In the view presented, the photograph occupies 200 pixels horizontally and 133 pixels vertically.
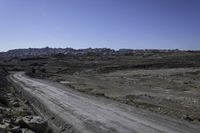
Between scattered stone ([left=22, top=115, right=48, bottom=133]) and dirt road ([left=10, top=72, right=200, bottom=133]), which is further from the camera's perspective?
dirt road ([left=10, top=72, right=200, bottom=133])

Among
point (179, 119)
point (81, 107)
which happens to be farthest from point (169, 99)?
point (179, 119)

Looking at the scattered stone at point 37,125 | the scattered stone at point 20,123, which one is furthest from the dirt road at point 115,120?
the scattered stone at point 20,123

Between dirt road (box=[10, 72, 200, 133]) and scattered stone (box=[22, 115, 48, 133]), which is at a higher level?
scattered stone (box=[22, 115, 48, 133])

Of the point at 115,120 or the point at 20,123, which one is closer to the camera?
the point at 20,123

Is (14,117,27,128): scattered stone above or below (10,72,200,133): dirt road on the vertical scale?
above

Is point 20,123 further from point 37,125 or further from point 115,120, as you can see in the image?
point 115,120

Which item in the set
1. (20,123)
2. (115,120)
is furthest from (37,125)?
(115,120)

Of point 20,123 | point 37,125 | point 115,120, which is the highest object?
point 20,123

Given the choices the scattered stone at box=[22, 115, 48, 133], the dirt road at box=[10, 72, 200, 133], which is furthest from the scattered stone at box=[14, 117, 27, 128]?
the dirt road at box=[10, 72, 200, 133]

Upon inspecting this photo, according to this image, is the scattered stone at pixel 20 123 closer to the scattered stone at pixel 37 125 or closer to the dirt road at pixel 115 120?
the scattered stone at pixel 37 125

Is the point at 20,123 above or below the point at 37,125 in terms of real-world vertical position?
above

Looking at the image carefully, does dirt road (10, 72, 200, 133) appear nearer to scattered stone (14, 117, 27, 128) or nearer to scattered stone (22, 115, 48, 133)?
scattered stone (22, 115, 48, 133)

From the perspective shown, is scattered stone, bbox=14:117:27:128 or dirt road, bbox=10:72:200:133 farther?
dirt road, bbox=10:72:200:133

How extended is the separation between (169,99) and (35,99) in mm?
12736
